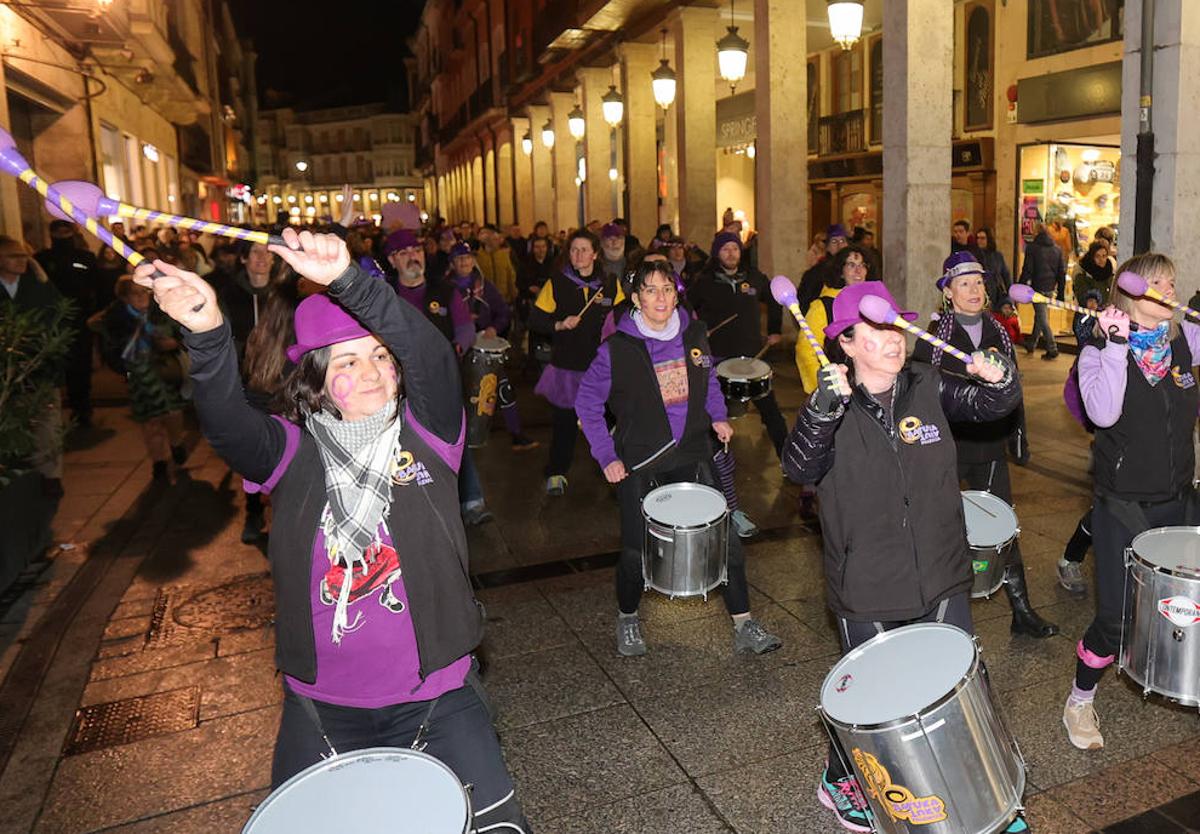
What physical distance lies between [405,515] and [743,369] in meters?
5.11

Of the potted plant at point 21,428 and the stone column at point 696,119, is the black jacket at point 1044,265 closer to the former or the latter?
the stone column at point 696,119

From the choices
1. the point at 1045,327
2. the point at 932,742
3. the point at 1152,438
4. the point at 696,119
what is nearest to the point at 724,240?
the point at 1152,438

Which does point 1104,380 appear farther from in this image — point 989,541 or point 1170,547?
point 989,541

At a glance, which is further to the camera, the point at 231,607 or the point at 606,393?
the point at 231,607

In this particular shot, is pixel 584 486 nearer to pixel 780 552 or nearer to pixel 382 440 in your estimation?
pixel 780 552

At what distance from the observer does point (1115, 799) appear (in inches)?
144

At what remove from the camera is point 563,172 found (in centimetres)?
2680

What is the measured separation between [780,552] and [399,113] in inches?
4662

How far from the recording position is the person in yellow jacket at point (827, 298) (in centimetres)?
605

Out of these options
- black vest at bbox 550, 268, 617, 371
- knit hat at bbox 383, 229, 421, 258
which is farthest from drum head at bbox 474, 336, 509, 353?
knit hat at bbox 383, 229, 421, 258

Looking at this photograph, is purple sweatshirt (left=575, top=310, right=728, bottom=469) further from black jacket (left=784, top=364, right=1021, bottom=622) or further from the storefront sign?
the storefront sign

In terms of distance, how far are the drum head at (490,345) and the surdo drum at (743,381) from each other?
1896mm

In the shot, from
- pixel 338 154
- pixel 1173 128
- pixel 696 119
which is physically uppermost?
pixel 338 154

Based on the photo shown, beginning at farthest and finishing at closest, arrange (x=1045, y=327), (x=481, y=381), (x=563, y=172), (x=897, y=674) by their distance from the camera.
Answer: (x=563, y=172) → (x=1045, y=327) → (x=481, y=381) → (x=897, y=674)
